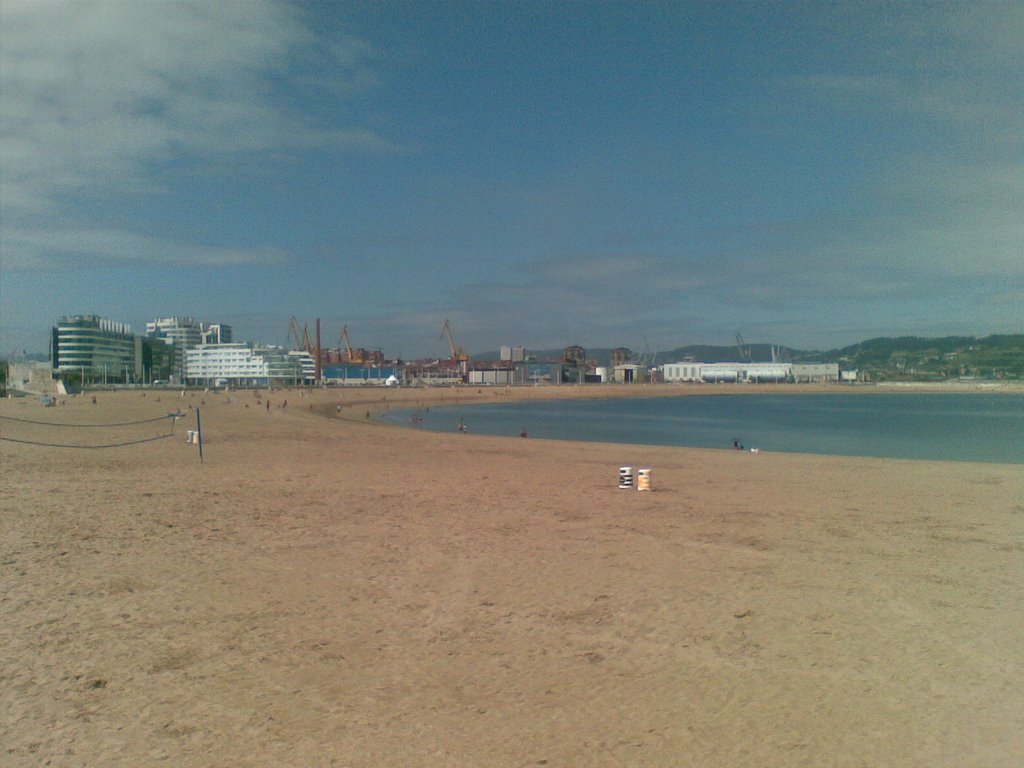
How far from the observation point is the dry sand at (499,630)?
12.0ft

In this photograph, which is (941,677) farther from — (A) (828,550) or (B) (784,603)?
(A) (828,550)

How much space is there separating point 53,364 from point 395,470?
9859cm

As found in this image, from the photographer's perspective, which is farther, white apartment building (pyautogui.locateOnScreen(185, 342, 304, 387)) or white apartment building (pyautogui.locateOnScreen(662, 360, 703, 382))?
white apartment building (pyautogui.locateOnScreen(662, 360, 703, 382))

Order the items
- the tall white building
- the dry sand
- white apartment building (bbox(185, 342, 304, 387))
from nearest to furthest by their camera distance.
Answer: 1. the dry sand
2. white apartment building (bbox(185, 342, 304, 387))
3. the tall white building

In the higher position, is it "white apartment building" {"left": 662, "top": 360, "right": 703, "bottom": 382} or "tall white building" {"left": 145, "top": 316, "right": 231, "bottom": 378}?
"tall white building" {"left": 145, "top": 316, "right": 231, "bottom": 378}

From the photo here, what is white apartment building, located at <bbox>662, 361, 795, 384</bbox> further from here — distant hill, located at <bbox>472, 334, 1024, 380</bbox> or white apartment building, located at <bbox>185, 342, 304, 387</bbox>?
white apartment building, located at <bbox>185, 342, 304, 387</bbox>

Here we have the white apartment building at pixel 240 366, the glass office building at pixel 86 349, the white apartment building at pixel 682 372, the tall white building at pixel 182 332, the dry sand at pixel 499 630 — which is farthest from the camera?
the white apartment building at pixel 682 372

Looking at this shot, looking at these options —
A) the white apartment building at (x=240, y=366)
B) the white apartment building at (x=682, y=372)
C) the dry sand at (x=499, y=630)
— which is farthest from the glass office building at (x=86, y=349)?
the white apartment building at (x=682, y=372)

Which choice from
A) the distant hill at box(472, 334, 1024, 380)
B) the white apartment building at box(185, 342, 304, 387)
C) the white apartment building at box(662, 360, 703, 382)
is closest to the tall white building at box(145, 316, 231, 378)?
the white apartment building at box(185, 342, 304, 387)

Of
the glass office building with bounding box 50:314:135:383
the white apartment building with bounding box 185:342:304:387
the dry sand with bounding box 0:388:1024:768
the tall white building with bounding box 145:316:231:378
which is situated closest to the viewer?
the dry sand with bounding box 0:388:1024:768

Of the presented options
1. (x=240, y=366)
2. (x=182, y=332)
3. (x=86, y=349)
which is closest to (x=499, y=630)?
(x=86, y=349)

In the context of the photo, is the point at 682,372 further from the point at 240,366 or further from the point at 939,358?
the point at 240,366

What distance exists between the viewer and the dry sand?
12.0ft

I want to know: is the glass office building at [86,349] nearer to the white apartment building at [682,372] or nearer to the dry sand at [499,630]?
the dry sand at [499,630]
